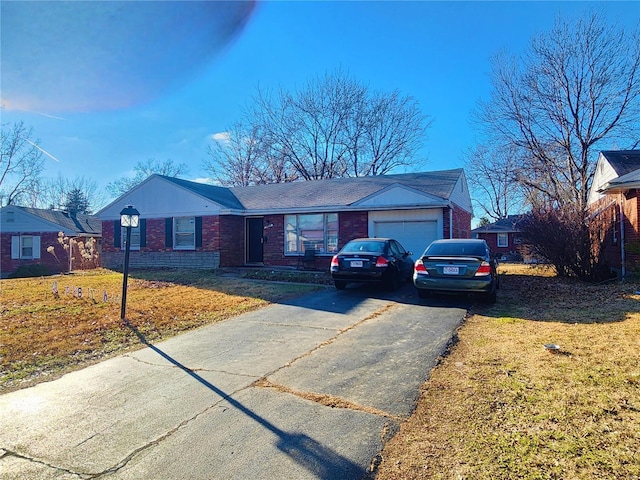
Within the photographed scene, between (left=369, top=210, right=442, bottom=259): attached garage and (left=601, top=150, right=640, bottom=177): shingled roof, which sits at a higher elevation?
(left=601, top=150, right=640, bottom=177): shingled roof

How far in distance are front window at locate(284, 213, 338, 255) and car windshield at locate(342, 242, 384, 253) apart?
4.80 metres

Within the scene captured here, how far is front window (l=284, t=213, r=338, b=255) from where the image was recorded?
15.4 m

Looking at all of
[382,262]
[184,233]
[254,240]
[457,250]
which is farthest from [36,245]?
[457,250]

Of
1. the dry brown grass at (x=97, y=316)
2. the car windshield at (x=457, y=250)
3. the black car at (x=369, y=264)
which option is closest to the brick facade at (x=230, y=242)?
the dry brown grass at (x=97, y=316)

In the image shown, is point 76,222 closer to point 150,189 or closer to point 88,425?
point 150,189

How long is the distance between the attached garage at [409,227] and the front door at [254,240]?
5576 mm

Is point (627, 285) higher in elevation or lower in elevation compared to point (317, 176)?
lower

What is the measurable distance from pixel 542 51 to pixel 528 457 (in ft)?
77.0

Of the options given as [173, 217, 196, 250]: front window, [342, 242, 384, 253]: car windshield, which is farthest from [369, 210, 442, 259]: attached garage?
[173, 217, 196, 250]: front window

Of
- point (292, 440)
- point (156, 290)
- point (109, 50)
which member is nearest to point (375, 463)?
point (292, 440)

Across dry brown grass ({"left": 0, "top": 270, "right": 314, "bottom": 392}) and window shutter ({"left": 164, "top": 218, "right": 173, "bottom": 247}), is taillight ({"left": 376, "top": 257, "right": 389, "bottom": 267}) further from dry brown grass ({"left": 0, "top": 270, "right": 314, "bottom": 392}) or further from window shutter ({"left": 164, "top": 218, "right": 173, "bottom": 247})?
window shutter ({"left": 164, "top": 218, "right": 173, "bottom": 247})

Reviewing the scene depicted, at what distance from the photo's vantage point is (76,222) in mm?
30094

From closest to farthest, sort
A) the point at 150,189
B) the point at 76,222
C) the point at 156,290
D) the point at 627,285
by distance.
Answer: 1. the point at 627,285
2. the point at 156,290
3. the point at 150,189
4. the point at 76,222

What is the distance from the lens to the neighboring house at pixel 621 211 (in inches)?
423
